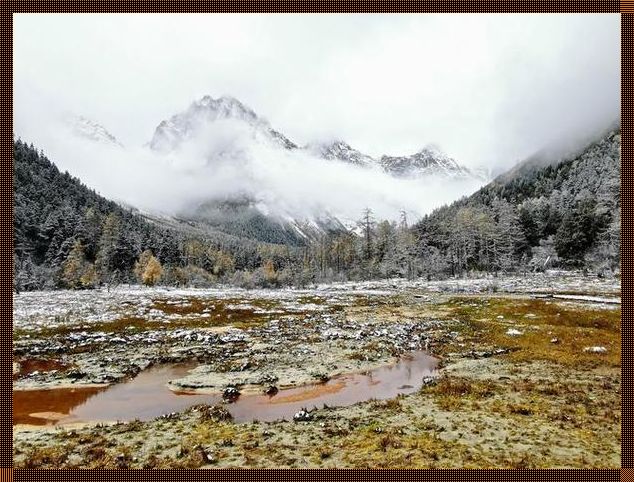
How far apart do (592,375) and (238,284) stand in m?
124

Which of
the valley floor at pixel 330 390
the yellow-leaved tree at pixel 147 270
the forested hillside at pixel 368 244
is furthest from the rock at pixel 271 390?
the yellow-leaved tree at pixel 147 270

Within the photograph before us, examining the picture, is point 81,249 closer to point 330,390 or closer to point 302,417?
point 330,390

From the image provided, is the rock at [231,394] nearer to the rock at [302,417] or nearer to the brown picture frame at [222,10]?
the rock at [302,417]

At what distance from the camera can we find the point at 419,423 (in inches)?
683

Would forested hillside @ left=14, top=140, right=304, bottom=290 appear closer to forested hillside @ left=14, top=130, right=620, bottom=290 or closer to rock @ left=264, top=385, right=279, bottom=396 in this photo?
forested hillside @ left=14, top=130, right=620, bottom=290

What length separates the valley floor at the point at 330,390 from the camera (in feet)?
47.7

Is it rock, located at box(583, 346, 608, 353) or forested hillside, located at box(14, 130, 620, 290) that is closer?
rock, located at box(583, 346, 608, 353)

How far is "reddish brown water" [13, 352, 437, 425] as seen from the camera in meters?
20.2

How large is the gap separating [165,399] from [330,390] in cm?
977

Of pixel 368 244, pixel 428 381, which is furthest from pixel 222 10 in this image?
pixel 368 244

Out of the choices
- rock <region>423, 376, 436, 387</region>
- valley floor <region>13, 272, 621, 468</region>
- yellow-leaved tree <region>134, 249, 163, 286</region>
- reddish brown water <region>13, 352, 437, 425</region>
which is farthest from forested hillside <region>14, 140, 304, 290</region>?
rock <region>423, 376, 436, 387</region>

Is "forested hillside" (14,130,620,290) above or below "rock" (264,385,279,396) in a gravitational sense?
above

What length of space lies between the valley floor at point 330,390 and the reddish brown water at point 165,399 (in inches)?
5.7

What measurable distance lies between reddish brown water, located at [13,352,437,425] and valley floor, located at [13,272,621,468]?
144 millimetres
